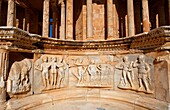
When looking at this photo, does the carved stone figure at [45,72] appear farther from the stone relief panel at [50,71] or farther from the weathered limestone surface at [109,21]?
the weathered limestone surface at [109,21]

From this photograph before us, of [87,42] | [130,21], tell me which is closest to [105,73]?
[87,42]

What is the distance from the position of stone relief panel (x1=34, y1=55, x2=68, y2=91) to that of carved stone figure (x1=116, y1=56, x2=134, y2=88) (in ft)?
8.67

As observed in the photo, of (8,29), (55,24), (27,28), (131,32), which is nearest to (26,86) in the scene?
(8,29)

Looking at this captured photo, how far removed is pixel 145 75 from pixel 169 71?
963 millimetres

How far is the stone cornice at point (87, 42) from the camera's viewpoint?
5.16m

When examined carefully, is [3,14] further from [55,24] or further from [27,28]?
[55,24]

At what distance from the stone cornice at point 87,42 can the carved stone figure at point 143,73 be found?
0.52 meters

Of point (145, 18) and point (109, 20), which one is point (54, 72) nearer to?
point (109, 20)

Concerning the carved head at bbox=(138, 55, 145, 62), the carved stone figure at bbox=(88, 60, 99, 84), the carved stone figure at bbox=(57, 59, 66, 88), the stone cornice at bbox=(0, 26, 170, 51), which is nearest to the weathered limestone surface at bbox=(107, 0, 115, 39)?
the stone cornice at bbox=(0, 26, 170, 51)

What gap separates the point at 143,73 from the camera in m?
5.97

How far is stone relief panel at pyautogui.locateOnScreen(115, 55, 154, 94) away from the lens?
5.84 metres

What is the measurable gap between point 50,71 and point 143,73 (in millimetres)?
3922

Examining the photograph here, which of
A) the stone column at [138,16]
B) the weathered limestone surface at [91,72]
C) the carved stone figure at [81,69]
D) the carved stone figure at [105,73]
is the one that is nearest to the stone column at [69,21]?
the weathered limestone surface at [91,72]

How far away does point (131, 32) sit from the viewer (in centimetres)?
940
